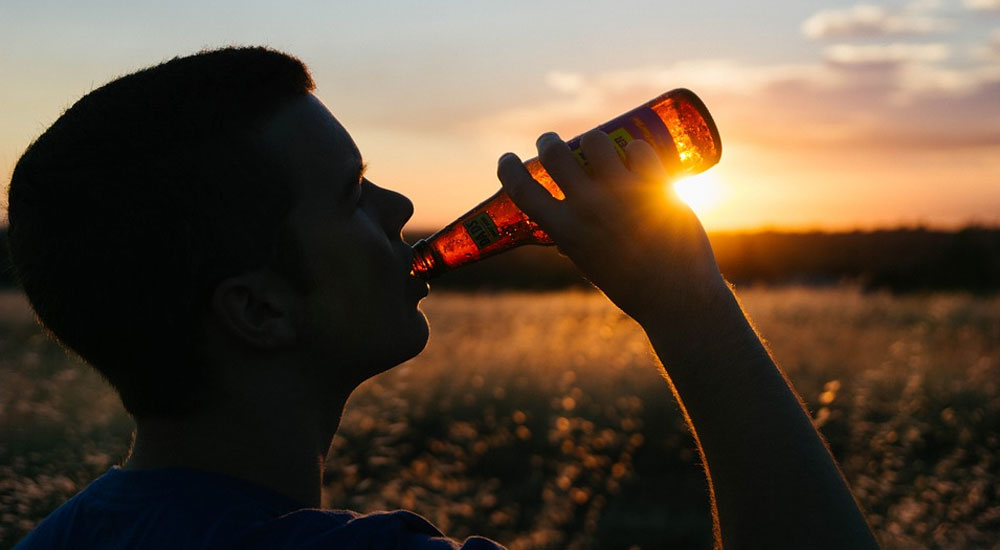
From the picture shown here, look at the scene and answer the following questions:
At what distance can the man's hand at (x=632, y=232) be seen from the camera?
46.6 inches

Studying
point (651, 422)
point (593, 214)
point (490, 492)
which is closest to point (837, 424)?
point (651, 422)

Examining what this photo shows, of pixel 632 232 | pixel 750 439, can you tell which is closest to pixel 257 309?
pixel 632 232

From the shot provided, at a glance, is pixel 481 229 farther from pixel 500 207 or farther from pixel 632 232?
pixel 632 232

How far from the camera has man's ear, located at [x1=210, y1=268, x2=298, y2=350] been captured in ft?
4.09

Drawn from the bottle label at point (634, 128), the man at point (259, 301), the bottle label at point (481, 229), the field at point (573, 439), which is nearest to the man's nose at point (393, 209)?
the man at point (259, 301)

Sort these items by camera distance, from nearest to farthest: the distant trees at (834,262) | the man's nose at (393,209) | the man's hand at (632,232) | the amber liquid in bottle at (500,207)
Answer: the man's hand at (632,232)
the man's nose at (393,209)
the amber liquid in bottle at (500,207)
the distant trees at (834,262)

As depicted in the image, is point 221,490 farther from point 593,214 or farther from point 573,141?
point 573,141

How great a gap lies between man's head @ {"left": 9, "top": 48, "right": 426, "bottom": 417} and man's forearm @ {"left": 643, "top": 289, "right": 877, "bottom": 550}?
1.79ft

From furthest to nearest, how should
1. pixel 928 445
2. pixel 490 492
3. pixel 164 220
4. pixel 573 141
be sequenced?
pixel 928 445
pixel 490 492
pixel 573 141
pixel 164 220

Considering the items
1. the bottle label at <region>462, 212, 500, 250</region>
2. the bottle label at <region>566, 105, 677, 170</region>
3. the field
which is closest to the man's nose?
the bottle label at <region>566, 105, 677, 170</region>

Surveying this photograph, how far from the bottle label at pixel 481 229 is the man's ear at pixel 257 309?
0.82 m

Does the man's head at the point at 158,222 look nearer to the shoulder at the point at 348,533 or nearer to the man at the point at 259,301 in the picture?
the man at the point at 259,301

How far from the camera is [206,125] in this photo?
126 cm

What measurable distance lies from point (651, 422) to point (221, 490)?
636 centimetres
